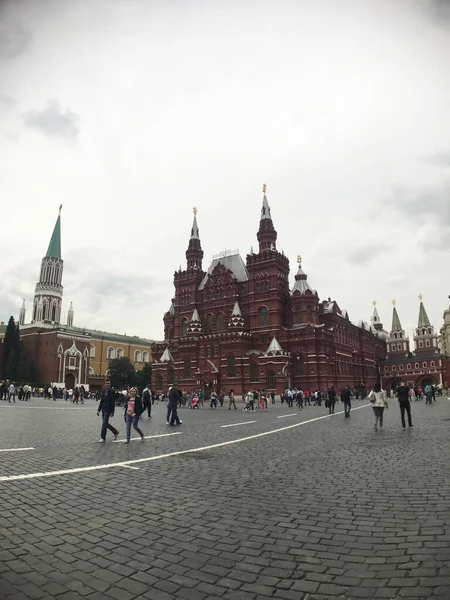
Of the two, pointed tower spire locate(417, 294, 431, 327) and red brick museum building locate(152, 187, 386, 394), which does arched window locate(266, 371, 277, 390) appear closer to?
red brick museum building locate(152, 187, 386, 394)

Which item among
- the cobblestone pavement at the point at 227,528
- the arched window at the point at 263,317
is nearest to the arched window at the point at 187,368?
the arched window at the point at 263,317

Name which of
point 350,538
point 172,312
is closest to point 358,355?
point 172,312

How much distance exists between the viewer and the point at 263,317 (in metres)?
56.0

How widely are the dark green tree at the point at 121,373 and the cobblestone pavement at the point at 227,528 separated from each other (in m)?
70.3

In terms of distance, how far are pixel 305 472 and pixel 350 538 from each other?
3477 millimetres

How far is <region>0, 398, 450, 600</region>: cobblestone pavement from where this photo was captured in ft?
11.6

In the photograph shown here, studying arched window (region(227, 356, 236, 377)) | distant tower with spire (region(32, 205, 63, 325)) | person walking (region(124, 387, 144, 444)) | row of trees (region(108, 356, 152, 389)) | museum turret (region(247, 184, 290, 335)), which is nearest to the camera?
person walking (region(124, 387, 144, 444))

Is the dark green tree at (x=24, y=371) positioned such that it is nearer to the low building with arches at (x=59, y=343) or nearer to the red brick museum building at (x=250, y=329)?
the low building with arches at (x=59, y=343)

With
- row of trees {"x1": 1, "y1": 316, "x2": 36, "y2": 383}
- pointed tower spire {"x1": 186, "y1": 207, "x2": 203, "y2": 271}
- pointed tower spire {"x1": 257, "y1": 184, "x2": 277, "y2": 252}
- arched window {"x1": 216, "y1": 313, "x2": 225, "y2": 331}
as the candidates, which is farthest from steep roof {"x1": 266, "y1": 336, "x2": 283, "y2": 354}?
row of trees {"x1": 1, "y1": 316, "x2": 36, "y2": 383}

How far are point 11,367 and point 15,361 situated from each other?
1.63 m

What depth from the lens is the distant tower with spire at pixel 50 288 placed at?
287 feet

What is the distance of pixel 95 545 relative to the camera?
14.4ft

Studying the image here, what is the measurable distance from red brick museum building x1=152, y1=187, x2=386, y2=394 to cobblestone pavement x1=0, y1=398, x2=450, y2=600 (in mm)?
42639

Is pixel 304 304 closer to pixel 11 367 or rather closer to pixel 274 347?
pixel 274 347
